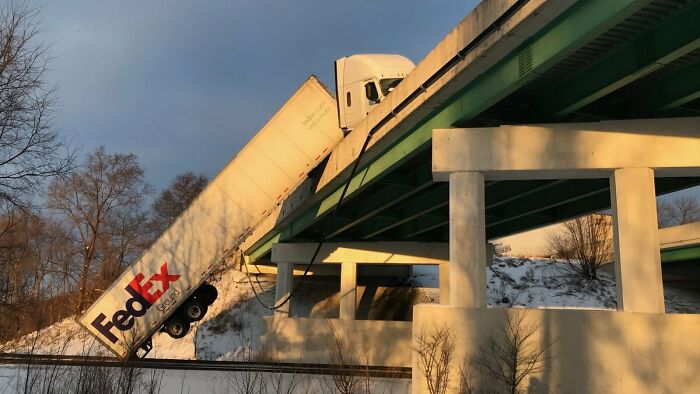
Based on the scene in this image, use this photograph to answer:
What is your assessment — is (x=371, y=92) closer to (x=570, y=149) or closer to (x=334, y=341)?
(x=570, y=149)

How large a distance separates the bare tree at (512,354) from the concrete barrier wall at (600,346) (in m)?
0.07

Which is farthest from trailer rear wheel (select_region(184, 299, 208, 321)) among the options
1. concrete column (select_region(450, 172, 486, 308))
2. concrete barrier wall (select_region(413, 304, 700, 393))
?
concrete column (select_region(450, 172, 486, 308))

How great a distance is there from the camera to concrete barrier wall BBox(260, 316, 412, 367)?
20328mm

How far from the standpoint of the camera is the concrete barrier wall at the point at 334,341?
20.3m

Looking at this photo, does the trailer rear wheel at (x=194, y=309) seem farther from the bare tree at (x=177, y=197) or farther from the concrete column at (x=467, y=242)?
the bare tree at (x=177, y=197)

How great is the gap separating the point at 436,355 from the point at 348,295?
13448mm

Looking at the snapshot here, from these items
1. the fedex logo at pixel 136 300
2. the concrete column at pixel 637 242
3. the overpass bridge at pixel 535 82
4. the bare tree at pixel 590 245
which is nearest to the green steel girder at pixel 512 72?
the overpass bridge at pixel 535 82

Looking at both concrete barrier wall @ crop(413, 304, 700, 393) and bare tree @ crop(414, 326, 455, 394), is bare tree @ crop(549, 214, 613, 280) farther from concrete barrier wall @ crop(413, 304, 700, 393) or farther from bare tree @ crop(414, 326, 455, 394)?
bare tree @ crop(414, 326, 455, 394)

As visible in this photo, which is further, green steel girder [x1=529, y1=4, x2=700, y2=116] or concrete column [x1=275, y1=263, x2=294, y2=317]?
concrete column [x1=275, y1=263, x2=294, y2=317]

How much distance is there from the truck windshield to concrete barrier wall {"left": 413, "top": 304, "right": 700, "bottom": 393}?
7.94 metres

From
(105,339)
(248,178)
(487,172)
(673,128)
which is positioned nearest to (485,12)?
(487,172)

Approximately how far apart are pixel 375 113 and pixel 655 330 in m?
6.89

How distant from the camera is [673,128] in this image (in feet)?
30.1

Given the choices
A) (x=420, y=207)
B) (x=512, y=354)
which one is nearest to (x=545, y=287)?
(x=420, y=207)
